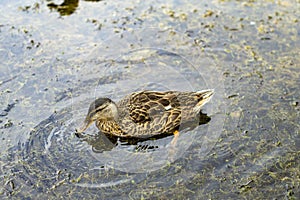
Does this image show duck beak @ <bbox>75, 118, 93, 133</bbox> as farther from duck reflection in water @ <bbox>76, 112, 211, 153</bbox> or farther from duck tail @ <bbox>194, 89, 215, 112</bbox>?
duck tail @ <bbox>194, 89, 215, 112</bbox>

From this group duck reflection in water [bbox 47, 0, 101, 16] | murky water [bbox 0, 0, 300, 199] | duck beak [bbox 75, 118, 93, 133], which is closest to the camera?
murky water [bbox 0, 0, 300, 199]

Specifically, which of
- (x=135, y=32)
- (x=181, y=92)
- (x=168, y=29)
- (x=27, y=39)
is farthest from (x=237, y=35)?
(x=27, y=39)

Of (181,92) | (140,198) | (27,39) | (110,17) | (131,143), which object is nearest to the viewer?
(140,198)

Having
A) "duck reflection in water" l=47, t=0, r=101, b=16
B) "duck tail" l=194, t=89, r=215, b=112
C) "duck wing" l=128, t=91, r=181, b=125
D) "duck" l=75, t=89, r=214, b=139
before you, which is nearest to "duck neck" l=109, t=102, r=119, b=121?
"duck" l=75, t=89, r=214, b=139

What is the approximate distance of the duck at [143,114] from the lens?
7090 millimetres

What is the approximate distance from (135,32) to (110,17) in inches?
36.0

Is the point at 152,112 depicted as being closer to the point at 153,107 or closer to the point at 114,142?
the point at 153,107

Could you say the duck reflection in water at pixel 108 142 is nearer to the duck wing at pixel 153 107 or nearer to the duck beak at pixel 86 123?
the duck beak at pixel 86 123

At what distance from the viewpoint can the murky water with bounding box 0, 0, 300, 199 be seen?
249 inches

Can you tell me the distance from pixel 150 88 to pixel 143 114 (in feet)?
4.21

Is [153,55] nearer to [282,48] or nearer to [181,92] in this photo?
[181,92]

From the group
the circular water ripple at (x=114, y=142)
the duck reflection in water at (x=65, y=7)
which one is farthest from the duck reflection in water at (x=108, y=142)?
the duck reflection in water at (x=65, y=7)

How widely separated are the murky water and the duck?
19cm

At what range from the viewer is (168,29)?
9.99 metres
